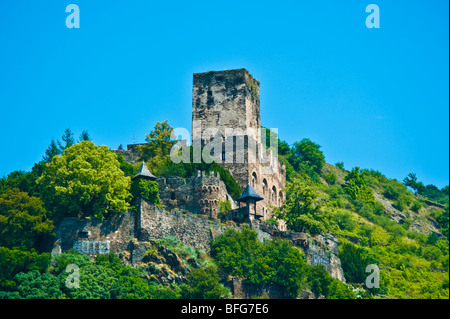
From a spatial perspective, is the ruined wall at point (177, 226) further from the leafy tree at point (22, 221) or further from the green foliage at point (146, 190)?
the leafy tree at point (22, 221)

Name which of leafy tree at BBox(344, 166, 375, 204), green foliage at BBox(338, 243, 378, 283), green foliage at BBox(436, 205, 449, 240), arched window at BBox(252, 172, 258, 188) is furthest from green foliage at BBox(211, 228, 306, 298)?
leafy tree at BBox(344, 166, 375, 204)

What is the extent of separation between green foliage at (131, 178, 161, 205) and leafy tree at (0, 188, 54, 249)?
714 cm

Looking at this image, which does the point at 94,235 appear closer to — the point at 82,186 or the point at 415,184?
the point at 82,186

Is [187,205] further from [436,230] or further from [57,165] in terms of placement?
[436,230]

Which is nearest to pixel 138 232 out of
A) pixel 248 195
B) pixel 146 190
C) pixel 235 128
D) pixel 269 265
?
pixel 146 190

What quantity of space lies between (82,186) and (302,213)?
2016cm

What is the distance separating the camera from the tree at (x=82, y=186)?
66250 millimetres

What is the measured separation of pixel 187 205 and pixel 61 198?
11.0 m

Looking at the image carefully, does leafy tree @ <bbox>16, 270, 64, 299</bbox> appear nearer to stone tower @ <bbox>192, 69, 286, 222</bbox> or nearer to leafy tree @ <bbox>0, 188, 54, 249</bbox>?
leafy tree @ <bbox>0, 188, 54, 249</bbox>

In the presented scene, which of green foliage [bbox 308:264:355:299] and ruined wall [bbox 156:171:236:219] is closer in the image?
green foliage [bbox 308:264:355:299]

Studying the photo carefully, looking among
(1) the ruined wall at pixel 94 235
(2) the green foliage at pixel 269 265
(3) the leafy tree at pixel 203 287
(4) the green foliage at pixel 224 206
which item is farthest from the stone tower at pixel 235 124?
(3) the leafy tree at pixel 203 287

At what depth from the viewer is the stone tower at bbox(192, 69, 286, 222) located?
81.9 meters

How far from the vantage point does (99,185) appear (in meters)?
66.8

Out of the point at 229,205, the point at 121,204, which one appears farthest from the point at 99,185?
the point at 229,205
